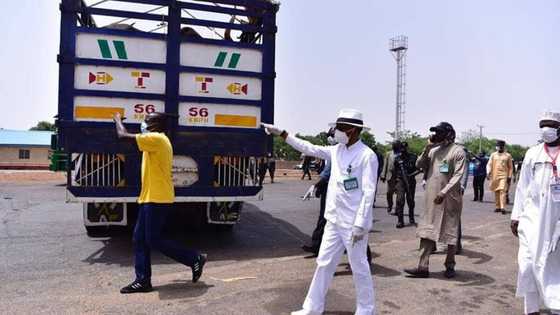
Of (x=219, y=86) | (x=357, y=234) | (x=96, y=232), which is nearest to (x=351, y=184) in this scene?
(x=357, y=234)

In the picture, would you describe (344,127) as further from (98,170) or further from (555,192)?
(98,170)

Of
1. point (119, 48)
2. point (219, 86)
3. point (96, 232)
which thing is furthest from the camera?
point (96, 232)

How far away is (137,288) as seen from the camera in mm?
4973

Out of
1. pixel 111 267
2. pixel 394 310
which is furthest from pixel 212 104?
pixel 394 310

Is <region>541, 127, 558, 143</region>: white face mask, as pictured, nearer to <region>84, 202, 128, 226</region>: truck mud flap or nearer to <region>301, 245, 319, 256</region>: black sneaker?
<region>301, 245, 319, 256</region>: black sneaker

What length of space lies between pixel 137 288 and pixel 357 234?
2.33 m

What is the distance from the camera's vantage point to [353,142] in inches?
171

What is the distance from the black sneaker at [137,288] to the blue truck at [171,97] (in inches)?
62.7

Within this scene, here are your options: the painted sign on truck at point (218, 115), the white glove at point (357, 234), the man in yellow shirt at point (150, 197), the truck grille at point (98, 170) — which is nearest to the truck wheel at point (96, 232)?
the truck grille at point (98, 170)

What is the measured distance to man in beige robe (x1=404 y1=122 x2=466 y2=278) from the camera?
5727 millimetres

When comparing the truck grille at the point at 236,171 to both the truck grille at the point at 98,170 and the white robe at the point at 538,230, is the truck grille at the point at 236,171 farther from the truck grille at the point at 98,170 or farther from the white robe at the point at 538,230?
the white robe at the point at 538,230

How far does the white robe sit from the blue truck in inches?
135

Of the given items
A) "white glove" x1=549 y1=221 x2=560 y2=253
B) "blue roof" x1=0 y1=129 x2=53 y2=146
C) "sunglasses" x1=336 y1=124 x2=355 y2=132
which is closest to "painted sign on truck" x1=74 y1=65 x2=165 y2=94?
"sunglasses" x1=336 y1=124 x2=355 y2=132

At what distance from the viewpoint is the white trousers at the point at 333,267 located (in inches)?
160
